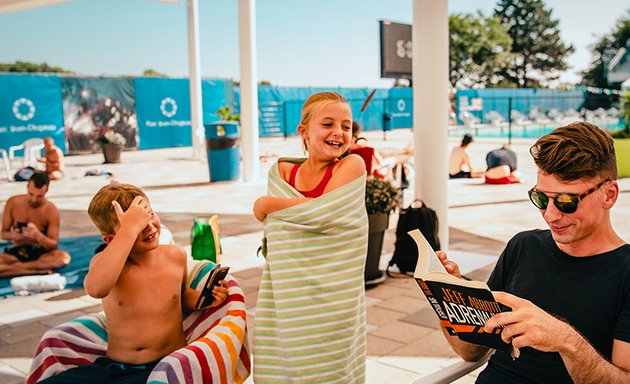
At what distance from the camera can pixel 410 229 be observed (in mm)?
5770

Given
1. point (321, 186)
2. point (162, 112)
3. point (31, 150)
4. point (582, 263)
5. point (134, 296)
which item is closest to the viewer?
point (582, 263)

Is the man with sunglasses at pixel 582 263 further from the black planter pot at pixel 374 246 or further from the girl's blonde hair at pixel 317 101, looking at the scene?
the black planter pot at pixel 374 246

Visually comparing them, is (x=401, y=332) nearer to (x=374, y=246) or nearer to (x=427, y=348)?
(x=427, y=348)

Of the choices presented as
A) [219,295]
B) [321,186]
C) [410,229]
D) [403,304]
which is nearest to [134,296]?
[219,295]

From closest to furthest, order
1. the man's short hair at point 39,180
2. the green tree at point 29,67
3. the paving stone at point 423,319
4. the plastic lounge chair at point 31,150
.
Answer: the paving stone at point 423,319 < the man's short hair at point 39,180 < the plastic lounge chair at point 31,150 < the green tree at point 29,67

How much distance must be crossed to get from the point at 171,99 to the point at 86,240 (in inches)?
697

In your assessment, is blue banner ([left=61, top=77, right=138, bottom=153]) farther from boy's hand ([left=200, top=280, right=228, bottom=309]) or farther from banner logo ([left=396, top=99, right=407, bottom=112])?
boy's hand ([left=200, top=280, right=228, bottom=309])

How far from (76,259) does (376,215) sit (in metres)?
3.47

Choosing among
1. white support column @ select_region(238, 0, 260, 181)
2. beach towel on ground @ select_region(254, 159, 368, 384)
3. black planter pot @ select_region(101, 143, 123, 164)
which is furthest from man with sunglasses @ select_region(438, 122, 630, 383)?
black planter pot @ select_region(101, 143, 123, 164)

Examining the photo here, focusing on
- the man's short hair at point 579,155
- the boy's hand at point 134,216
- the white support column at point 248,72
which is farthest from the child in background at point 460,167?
the man's short hair at point 579,155

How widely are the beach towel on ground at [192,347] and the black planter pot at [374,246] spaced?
9.36 feet

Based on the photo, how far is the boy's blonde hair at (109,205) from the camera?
2.46m

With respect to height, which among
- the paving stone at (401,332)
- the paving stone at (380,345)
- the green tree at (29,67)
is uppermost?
the green tree at (29,67)

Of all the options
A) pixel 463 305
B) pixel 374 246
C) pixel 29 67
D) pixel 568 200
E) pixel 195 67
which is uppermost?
pixel 29 67
